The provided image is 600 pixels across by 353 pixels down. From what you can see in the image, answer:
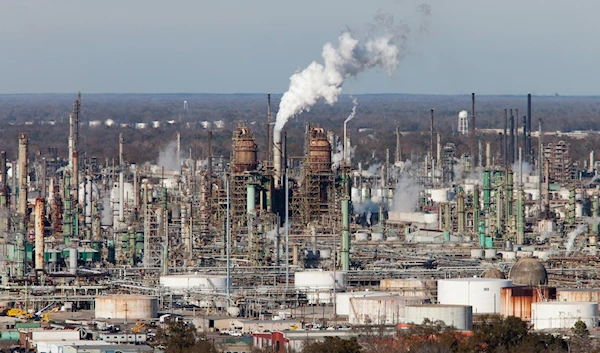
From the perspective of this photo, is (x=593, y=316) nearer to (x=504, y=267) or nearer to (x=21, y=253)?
(x=504, y=267)

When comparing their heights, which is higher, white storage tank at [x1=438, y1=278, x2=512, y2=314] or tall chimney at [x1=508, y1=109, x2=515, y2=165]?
tall chimney at [x1=508, y1=109, x2=515, y2=165]

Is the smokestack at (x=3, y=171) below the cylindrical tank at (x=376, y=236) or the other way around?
the other way around

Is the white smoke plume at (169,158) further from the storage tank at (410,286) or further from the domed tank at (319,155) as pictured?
the storage tank at (410,286)

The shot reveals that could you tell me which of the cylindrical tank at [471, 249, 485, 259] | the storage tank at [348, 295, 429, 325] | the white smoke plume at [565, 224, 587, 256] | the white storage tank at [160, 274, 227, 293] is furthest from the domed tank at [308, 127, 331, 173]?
the storage tank at [348, 295, 429, 325]

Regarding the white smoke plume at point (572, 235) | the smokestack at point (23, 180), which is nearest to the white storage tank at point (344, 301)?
the white smoke plume at point (572, 235)

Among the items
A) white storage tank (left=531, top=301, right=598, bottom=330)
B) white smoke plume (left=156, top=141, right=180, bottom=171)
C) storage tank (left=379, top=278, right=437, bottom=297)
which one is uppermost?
white smoke plume (left=156, top=141, right=180, bottom=171)

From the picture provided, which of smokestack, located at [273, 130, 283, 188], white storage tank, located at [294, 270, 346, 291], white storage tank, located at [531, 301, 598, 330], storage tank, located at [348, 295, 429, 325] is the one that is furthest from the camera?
smokestack, located at [273, 130, 283, 188]

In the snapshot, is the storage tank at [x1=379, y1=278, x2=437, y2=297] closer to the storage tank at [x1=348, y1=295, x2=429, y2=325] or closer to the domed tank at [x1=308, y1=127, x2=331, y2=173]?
the storage tank at [x1=348, y1=295, x2=429, y2=325]
